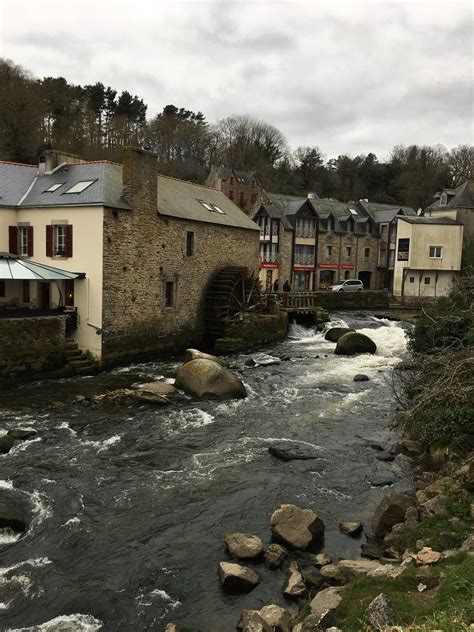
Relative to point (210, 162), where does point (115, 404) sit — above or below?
below

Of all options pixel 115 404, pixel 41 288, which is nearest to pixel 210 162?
pixel 41 288

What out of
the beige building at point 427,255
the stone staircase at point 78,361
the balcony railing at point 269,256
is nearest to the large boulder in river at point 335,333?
the stone staircase at point 78,361

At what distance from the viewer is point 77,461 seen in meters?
10.7

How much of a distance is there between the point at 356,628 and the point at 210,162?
6289 centimetres

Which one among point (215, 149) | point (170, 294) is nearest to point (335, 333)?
point (170, 294)

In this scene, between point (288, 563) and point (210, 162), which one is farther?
point (210, 162)

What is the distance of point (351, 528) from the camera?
822 centimetres

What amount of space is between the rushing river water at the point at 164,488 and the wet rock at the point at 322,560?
0.31 metres

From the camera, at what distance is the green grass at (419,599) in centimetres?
464

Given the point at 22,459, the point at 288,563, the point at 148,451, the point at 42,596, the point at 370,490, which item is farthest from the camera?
the point at 148,451

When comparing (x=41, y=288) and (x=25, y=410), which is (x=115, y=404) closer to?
(x=25, y=410)

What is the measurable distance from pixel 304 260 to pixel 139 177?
86.0 ft

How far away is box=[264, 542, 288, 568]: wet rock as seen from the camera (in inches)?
289

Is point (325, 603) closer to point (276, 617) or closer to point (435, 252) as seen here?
point (276, 617)
